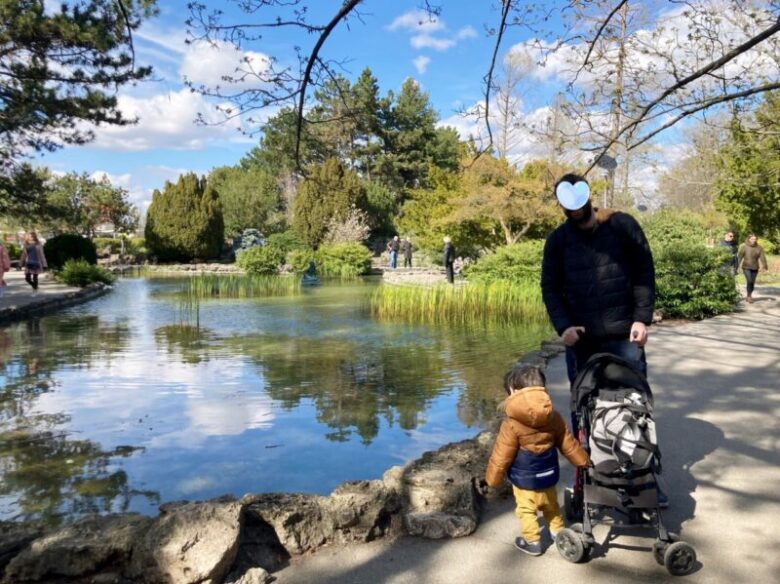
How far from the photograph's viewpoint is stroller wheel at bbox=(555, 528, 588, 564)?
2.78 meters

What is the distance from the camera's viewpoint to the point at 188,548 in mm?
2717

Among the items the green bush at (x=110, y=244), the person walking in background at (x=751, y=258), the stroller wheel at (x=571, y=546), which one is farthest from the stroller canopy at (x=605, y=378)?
the green bush at (x=110, y=244)

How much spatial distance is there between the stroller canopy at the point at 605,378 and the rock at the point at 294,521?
1.35 m

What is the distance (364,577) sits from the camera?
2748 millimetres

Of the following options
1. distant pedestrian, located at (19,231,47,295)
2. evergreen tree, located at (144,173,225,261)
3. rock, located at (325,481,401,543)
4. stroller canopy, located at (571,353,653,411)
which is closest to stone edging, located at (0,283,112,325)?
distant pedestrian, located at (19,231,47,295)

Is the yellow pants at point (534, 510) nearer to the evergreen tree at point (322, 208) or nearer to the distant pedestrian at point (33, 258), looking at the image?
the distant pedestrian at point (33, 258)

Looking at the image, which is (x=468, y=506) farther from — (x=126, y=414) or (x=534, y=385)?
(x=126, y=414)

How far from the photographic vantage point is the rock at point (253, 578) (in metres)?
2.66

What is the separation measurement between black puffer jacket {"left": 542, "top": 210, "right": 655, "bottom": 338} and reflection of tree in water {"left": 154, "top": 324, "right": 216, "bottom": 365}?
6.47 meters

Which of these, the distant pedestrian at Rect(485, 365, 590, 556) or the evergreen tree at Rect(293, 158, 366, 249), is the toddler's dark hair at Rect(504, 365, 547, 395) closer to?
the distant pedestrian at Rect(485, 365, 590, 556)

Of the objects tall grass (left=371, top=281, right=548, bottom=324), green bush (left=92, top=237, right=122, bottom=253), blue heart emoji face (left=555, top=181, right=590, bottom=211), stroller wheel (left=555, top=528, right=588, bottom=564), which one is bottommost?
stroller wheel (left=555, top=528, right=588, bottom=564)

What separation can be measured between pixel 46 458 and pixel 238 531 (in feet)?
9.27

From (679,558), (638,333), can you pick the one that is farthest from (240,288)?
(679,558)

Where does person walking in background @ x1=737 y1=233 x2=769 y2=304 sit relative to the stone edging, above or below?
above
